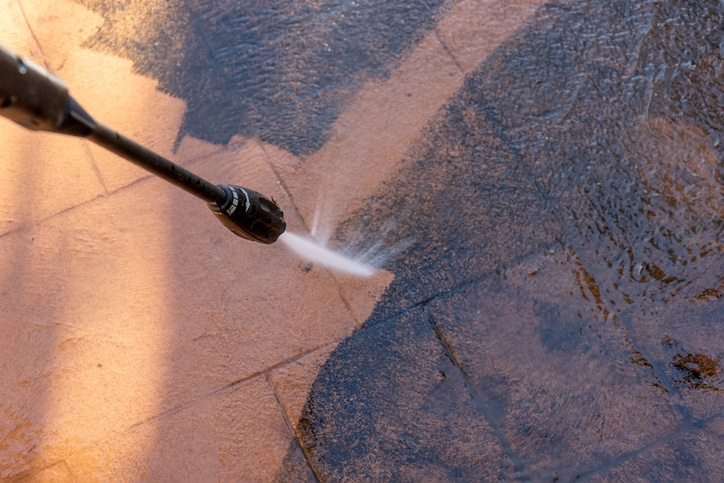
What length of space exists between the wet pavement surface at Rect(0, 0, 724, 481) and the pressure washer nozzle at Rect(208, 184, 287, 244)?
74 centimetres

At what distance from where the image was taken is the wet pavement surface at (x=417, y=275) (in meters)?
2.71

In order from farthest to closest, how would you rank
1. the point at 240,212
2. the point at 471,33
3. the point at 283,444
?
1. the point at 471,33
2. the point at 283,444
3. the point at 240,212

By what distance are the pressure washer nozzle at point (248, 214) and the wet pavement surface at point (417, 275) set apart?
2.42ft

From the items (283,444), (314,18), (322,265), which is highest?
(314,18)

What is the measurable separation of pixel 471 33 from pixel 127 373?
233 centimetres

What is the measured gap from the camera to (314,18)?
2982 mm

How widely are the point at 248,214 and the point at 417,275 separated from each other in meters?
1.15

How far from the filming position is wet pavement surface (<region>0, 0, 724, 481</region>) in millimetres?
2705

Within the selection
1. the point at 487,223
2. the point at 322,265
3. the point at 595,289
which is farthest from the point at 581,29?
the point at 322,265

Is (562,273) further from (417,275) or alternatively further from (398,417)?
(398,417)

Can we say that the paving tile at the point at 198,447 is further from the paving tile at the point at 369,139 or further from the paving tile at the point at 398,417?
the paving tile at the point at 369,139

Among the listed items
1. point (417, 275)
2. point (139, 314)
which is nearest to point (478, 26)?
point (417, 275)

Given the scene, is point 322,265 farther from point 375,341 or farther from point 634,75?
point 634,75

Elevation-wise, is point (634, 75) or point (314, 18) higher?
point (314, 18)
